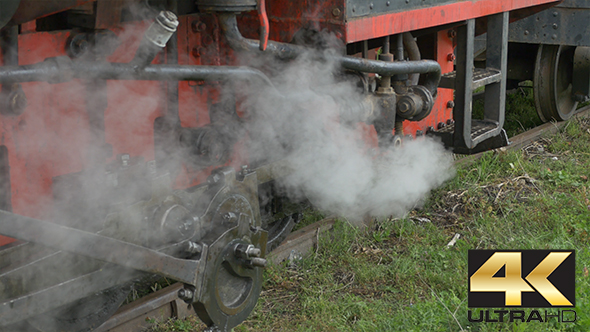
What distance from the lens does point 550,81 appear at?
6055 millimetres

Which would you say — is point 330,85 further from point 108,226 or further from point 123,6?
point 108,226

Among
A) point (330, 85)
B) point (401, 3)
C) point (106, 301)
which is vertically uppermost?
point (401, 3)

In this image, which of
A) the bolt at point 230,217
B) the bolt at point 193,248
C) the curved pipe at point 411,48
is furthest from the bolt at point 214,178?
the curved pipe at point 411,48

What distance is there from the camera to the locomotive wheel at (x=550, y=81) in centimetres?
599

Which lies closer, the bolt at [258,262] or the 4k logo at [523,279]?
the bolt at [258,262]

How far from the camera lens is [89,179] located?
253cm

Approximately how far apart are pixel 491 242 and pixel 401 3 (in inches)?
58.7

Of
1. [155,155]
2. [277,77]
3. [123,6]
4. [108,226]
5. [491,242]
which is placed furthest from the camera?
[491,242]

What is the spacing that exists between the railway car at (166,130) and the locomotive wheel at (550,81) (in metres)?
3.00

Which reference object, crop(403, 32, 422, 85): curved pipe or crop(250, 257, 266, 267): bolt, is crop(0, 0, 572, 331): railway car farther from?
crop(403, 32, 422, 85): curved pipe

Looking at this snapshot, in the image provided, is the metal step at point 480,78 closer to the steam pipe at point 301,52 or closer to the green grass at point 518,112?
the steam pipe at point 301,52

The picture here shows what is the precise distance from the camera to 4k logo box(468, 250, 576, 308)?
2.88 meters

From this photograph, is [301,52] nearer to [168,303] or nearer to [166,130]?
[166,130]

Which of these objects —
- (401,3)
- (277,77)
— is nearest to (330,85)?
(277,77)
